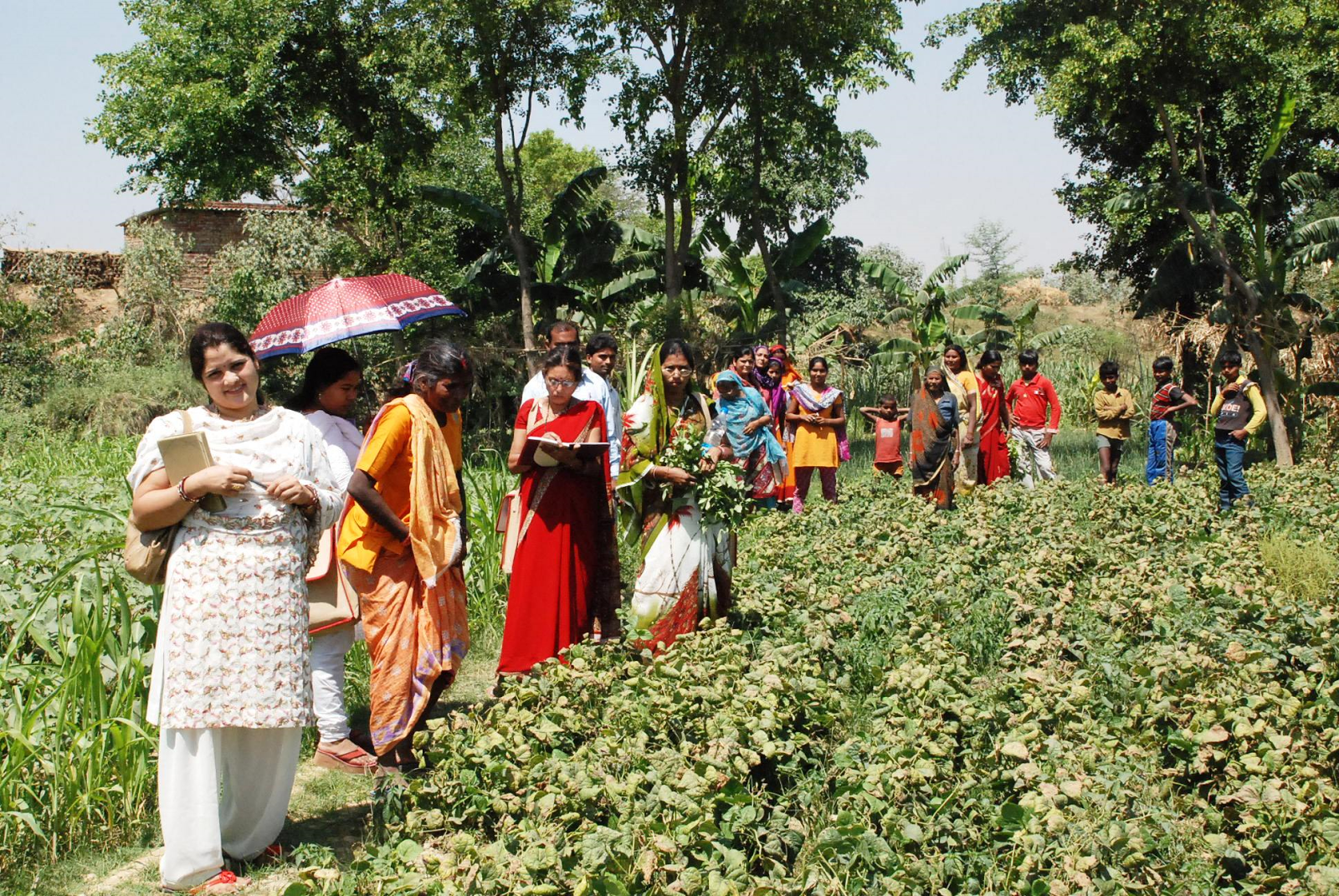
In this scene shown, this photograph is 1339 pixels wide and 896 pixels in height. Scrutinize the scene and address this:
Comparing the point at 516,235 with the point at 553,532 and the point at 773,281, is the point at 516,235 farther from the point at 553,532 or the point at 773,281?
the point at 553,532

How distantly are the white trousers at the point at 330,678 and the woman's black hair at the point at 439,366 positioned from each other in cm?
116

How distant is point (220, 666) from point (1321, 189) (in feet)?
63.4

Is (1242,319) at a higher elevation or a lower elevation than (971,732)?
higher

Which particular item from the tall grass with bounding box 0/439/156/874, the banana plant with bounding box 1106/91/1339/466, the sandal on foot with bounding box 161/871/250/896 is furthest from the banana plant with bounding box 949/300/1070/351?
the sandal on foot with bounding box 161/871/250/896

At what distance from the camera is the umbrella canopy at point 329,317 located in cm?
719

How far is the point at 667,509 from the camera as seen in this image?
587cm

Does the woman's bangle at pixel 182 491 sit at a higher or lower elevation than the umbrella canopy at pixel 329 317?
lower

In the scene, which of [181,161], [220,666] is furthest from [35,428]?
[220,666]

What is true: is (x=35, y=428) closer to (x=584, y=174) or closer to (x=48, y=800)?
(x=584, y=174)

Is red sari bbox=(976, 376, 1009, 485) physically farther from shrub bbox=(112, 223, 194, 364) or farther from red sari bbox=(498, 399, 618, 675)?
shrub bbox=(112, 223, 194, 364)

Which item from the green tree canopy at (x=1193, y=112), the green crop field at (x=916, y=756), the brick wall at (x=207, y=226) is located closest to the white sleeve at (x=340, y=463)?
the green crop field at (x=916, y=756)

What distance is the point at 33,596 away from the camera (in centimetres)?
494

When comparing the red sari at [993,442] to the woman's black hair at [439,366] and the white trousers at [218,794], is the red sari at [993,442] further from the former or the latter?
the white trousers at [218,794]

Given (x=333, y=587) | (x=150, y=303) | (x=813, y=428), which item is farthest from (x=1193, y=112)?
(x=150, y=303)
